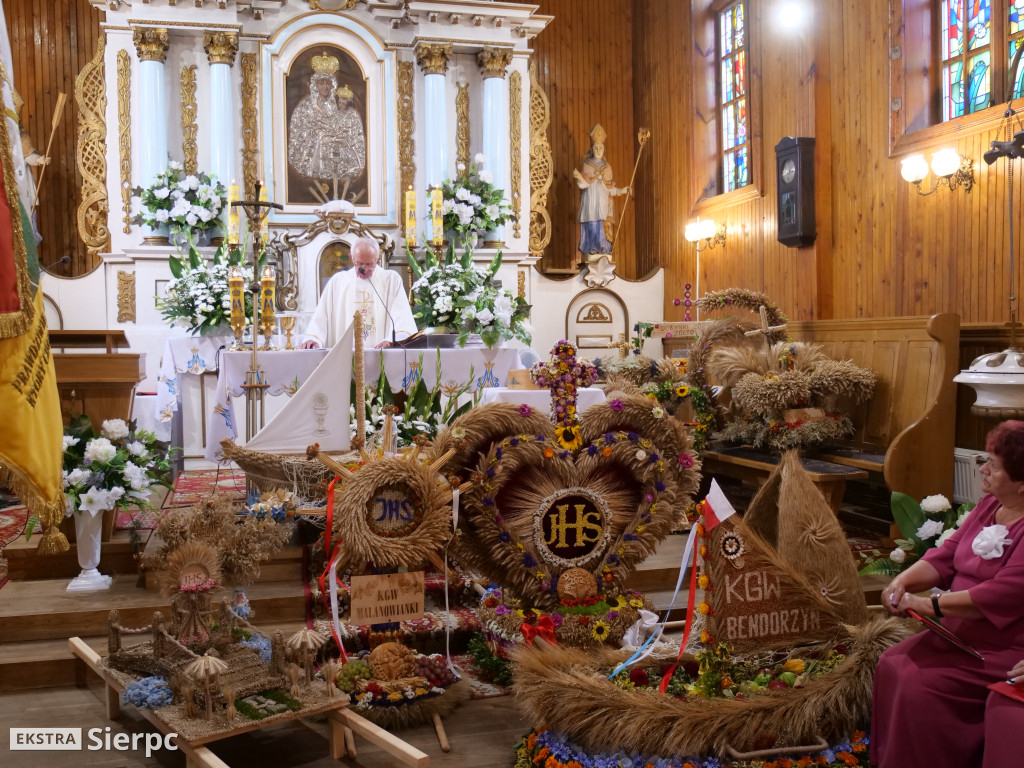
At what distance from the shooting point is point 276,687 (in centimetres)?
316

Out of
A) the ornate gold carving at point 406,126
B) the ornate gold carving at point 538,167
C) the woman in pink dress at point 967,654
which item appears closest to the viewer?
the woman in pink dress at point 967,654

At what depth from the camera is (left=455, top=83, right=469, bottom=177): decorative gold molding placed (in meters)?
9.53

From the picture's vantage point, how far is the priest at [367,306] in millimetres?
7074

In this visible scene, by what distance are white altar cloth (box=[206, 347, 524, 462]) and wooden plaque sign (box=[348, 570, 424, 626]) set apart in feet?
8.14

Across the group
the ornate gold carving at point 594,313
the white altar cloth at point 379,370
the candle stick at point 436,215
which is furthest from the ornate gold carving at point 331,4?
the white altar cloth at point 379,370

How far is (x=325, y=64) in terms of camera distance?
9398 millimetres

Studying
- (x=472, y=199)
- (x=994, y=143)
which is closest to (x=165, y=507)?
(x=472, y=199)

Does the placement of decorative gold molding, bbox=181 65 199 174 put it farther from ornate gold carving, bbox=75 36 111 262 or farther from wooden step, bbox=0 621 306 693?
wooden step, bbox=0 621 306 693

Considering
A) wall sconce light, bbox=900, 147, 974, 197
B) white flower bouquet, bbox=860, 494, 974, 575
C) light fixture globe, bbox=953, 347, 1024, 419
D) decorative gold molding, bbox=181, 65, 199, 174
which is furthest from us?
decorative gold molding, bbox=181, 65, 199, 174

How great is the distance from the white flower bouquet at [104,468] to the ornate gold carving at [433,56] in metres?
6.03

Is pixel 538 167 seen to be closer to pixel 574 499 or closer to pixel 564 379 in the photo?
pixel 564 379

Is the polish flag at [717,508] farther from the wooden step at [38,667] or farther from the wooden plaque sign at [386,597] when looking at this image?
the wooden step at [38,667]

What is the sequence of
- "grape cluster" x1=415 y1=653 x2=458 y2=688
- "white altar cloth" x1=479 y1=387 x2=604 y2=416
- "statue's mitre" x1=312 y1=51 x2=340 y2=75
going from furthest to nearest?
1. "statue's mitre" x1=312 y1=51 x2=340 y2=75
2. "white altar cloth" x1=479 y1=387 x2=604 y2=416
3. "grape cluster" x1=415 y1=653 x2=458 y2=688

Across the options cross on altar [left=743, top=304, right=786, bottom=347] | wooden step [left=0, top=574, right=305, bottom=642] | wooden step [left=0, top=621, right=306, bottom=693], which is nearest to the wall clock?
cross on altar [left=743, top=304, right=786, bottom=347]
